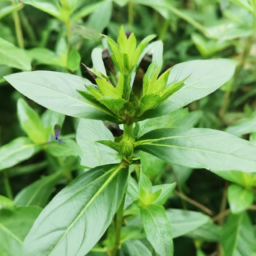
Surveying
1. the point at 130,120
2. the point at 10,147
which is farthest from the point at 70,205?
the point at 10,147

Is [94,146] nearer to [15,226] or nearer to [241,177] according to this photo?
[15,226]

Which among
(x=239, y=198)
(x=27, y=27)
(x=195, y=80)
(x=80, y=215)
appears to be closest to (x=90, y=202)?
(x=80, y=215)

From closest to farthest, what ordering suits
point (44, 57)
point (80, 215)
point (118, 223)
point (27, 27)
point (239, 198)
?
point (80, 215) → point (118, 223) → point (239, 198) → point (44, 57) → point (27, 27)

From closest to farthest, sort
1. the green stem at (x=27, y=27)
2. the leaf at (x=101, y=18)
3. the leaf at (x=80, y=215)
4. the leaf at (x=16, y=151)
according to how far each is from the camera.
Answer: the leaf at (x=80, y=215)
the leaf at (x=16, y=151)
the leaf at (x=101, y=18)
the green stem at (x=27, y=27)

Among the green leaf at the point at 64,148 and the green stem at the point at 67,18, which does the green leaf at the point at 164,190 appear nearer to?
the green leaf at the point at 64,148

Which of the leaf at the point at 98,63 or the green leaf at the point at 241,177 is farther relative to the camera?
the green leaf at the point at 241,177

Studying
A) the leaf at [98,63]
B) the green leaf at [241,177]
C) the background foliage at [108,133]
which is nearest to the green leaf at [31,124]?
the background foliage at [108,133]
